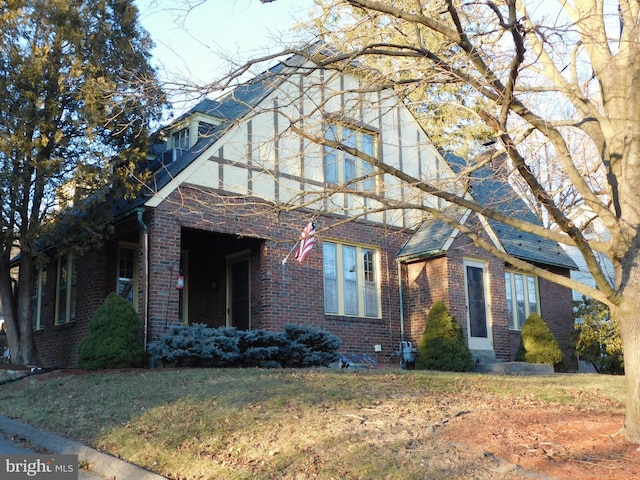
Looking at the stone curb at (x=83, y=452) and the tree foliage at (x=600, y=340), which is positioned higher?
the tree foliage at (x=600, y=340)

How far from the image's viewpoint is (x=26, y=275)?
1476cm

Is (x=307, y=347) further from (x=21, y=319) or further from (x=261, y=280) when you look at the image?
(x=21, y=319)

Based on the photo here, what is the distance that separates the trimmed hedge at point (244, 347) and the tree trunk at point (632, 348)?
24.1 ft

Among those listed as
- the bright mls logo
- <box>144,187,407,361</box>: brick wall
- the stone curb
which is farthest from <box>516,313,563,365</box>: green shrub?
the bright mls logo

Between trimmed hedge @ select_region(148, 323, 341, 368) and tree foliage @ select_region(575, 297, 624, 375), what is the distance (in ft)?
28.3

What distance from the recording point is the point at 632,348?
23.0 ft

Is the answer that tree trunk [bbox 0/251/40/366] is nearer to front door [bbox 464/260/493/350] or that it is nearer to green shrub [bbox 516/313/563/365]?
front door [bbox 464/260/493/350]

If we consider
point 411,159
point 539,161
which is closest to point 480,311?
point 411,159

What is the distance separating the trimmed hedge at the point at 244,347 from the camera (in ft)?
41.3

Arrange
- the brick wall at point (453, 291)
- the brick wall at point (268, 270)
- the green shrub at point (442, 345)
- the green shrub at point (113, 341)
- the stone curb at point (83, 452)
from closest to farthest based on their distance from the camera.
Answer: the stone curb at point (83, 452)
the green shrub at point (113, 341)
the brick wall at point (268, 270)
the green shrub at point (442, 345)
the brick wall at point (453, 291)

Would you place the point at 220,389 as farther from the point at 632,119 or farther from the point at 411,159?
the point at 411,159

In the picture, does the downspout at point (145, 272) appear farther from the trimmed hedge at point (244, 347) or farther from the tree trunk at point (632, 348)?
the tree trunk at point (632, 348)

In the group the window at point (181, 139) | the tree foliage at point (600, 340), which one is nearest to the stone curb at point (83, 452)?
the window at point (181, 139)

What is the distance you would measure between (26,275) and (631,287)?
40.1ft
